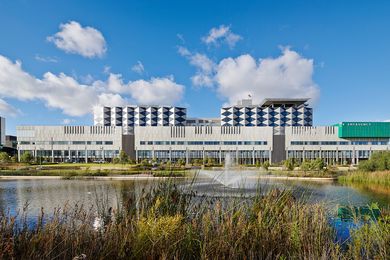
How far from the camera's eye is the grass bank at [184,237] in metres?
2.92

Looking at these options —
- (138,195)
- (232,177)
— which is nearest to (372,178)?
(232,177)

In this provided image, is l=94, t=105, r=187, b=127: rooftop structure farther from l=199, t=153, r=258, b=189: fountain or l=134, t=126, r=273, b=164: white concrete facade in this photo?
l=199, t=153, r=258, b=189: fountain

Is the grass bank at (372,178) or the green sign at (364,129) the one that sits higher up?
the green sign at (364,129)

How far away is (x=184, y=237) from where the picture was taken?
10.6 feet

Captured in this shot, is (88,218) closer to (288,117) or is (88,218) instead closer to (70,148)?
(70,148)

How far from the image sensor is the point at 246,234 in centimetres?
335

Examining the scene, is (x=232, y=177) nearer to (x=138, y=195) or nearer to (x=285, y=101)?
(x=138, y=195)

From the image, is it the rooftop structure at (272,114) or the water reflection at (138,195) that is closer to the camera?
the water reflection at (138,195)

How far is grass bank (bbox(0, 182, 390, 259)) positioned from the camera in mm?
2916

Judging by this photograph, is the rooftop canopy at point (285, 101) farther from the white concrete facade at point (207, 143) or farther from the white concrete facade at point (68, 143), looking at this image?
the white concrete facade at point (68, 143)

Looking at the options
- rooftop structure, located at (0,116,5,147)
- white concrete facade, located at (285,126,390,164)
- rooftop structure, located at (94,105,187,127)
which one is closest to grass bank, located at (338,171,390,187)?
white concrete facade, located at (285,126,390,164)

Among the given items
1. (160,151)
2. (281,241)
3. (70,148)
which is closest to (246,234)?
(281,241)

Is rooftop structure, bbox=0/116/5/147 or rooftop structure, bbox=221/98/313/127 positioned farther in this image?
rooftop structure, bbox=221/98/313/127

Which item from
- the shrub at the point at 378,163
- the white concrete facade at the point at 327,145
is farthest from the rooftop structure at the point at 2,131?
the shrub at the point at 378,163
